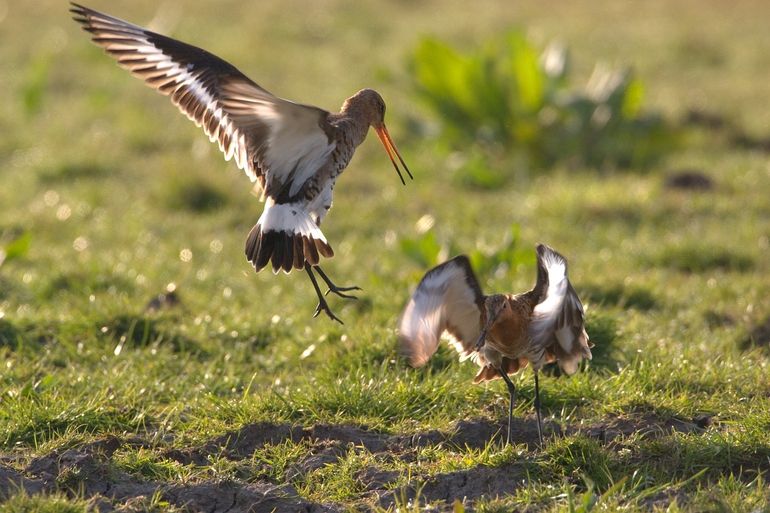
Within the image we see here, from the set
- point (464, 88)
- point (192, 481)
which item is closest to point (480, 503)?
point (192, 481)

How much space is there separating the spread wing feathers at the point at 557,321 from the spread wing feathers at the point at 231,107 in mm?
1195

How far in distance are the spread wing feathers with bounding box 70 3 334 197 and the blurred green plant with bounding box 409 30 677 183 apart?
4.21 metres

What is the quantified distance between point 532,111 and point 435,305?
17.7 ft

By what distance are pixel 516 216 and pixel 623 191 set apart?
2.87 feet

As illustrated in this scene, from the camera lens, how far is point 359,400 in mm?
4926

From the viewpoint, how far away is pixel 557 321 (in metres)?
4.26

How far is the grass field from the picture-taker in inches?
172

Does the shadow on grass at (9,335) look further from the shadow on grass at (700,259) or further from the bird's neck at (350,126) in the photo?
the shadow on grass at (700,259)

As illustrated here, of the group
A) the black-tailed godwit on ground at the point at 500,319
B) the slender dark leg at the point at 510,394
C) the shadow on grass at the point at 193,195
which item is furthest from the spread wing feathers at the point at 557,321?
the shadow on grass at the point at 193,195

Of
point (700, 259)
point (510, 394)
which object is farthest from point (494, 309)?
point (700, 259)

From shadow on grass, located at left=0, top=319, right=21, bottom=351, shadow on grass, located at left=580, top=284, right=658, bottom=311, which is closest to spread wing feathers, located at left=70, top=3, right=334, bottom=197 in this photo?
shadow on grass, located at left=0, top=319, right=21, bottom=351

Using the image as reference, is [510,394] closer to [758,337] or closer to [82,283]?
[758,337]

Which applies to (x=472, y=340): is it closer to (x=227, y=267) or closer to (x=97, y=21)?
(x=97, y=21)

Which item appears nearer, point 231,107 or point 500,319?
point 500,319
